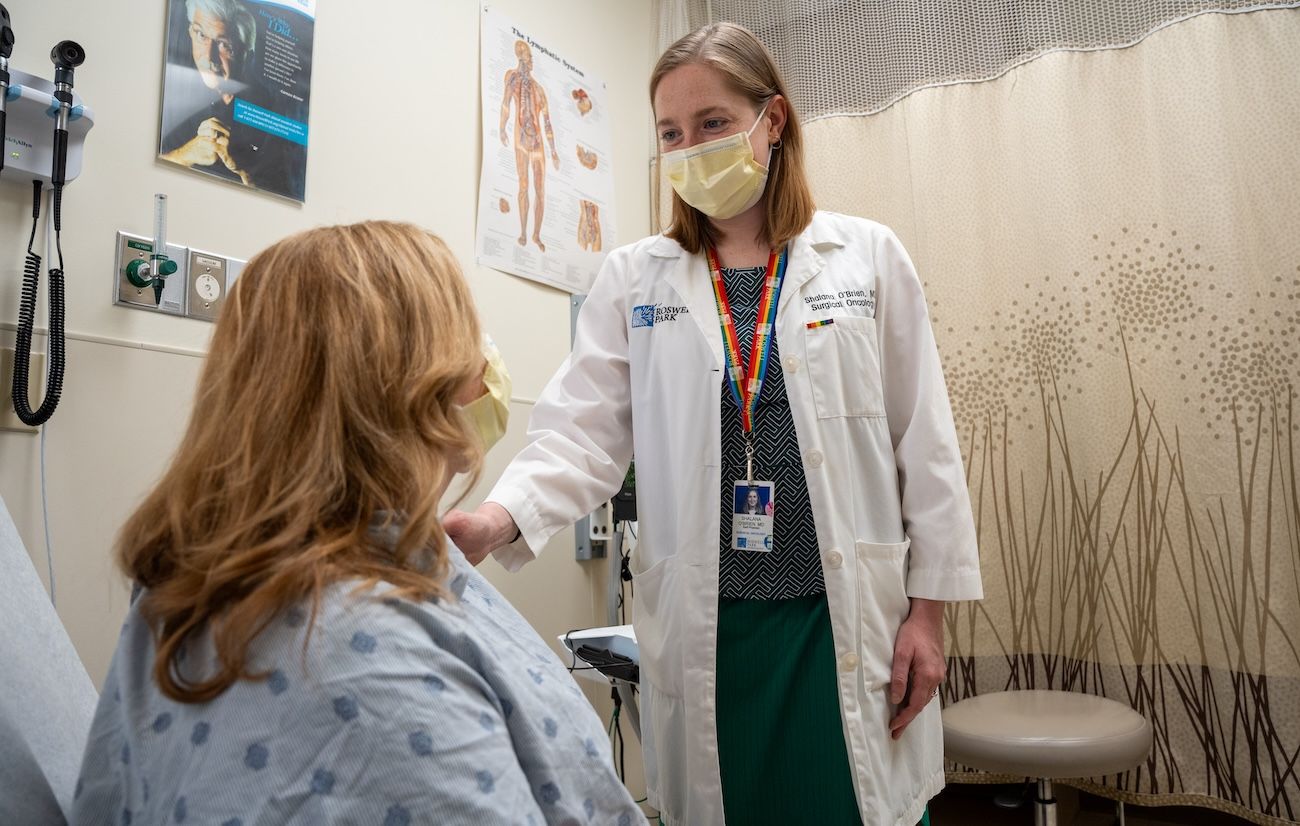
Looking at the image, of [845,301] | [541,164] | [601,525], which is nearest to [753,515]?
[845,301]

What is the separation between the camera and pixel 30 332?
1385 mm

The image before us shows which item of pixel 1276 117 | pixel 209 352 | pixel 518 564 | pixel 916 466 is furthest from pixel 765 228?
pixel 1276 117

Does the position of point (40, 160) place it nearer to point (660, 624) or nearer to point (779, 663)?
point (660, 624)

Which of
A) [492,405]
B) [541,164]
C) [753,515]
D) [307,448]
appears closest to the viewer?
[307,448]

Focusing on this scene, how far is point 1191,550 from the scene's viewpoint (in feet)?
6.97

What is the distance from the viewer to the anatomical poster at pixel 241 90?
1669 mm

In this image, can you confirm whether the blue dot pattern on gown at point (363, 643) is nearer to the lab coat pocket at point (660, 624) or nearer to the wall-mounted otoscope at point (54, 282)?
the lab coat pocket at point (660, 624)

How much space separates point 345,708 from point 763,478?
0.77 metres

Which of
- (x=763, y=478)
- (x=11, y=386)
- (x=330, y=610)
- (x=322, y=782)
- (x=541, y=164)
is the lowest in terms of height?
(x=322, y=782)

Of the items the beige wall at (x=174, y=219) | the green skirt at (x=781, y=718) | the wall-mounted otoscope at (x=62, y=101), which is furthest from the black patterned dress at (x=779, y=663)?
the wall-mounted otoscope at (x=62, y=101)

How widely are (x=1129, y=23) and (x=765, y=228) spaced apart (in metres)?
1.50

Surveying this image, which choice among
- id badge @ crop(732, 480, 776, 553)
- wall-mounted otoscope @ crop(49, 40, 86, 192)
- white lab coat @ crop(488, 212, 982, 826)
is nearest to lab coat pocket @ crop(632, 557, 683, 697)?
white lab coat @ crop(488, 212, 982, 826)

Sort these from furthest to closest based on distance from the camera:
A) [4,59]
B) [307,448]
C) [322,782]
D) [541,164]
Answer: [541,164]
[4,59]
[307,448]
[322,782]

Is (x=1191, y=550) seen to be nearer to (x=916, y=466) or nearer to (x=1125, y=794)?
(x=1125, y=794)
